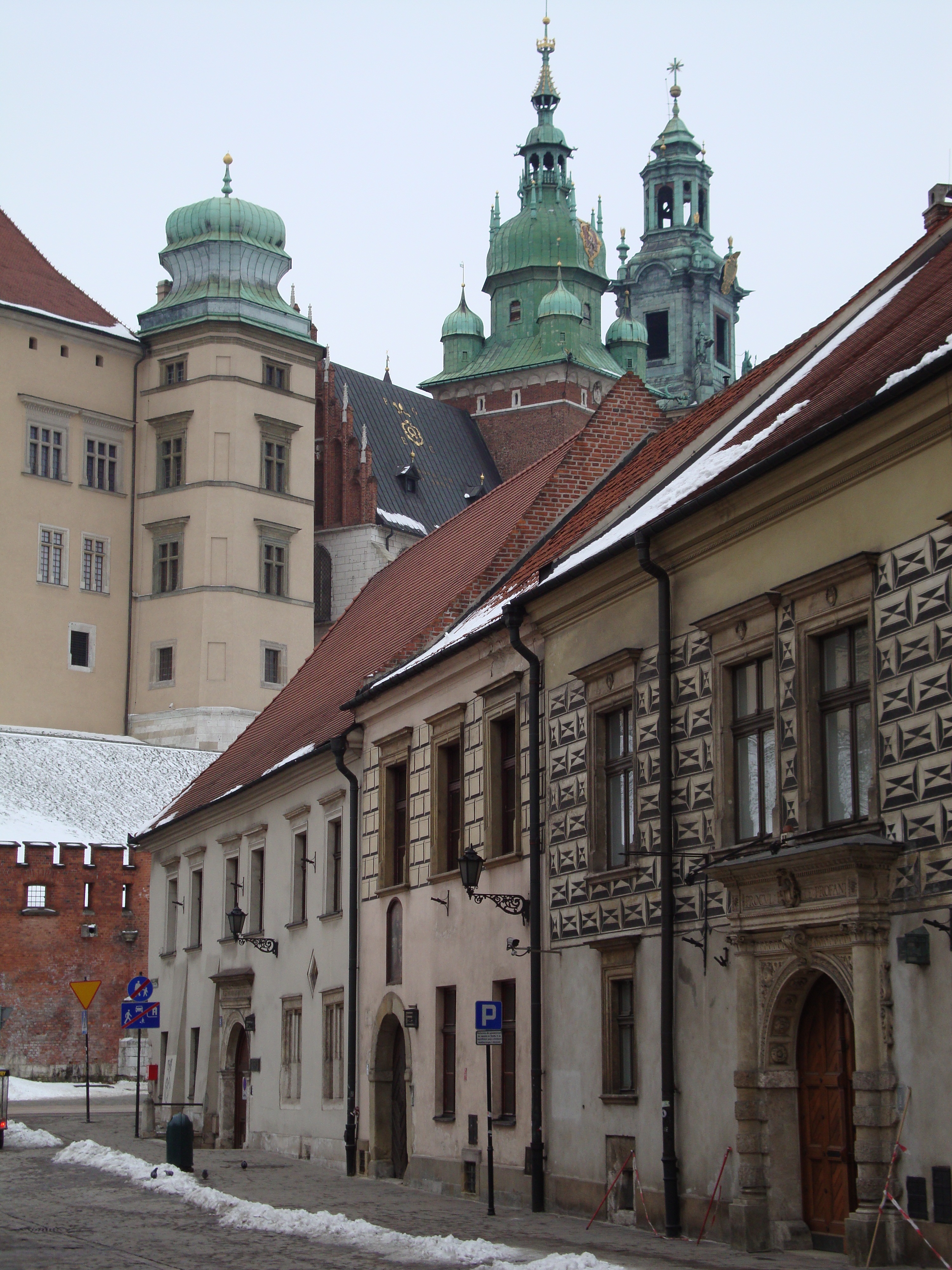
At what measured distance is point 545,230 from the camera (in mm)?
102312

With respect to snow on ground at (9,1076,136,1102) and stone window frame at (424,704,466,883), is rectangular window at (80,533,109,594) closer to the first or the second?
snow on ground at (9,1076,136,1102)

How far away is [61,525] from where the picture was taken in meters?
67.4

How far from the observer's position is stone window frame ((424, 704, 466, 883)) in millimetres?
21891

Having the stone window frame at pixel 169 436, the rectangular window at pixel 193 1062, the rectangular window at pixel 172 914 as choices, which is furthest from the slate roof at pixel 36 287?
the rectangular window at pixel 193 1062

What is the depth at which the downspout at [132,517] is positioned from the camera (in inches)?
2712

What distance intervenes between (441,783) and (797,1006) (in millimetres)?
8482

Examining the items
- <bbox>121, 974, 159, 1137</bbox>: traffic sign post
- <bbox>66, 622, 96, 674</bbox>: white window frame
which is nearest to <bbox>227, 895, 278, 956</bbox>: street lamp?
<bbox>121, 974, 159, 1137</bbox>: traffic sign post

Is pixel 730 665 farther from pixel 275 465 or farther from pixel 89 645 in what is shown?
pixel 275 465

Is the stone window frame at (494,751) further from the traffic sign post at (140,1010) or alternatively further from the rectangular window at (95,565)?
the rectangular window at (95,565)

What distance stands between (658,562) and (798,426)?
189cm

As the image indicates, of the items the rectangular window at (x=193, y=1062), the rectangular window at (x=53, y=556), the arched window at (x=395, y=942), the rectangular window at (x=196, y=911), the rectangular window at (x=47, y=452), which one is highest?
the rectangular window at (x=47, y=452)

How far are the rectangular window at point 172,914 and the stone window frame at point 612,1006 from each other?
17878mm

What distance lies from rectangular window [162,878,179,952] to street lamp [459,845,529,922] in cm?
1516

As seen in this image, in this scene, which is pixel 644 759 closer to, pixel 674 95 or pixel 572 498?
pixel 572 498
